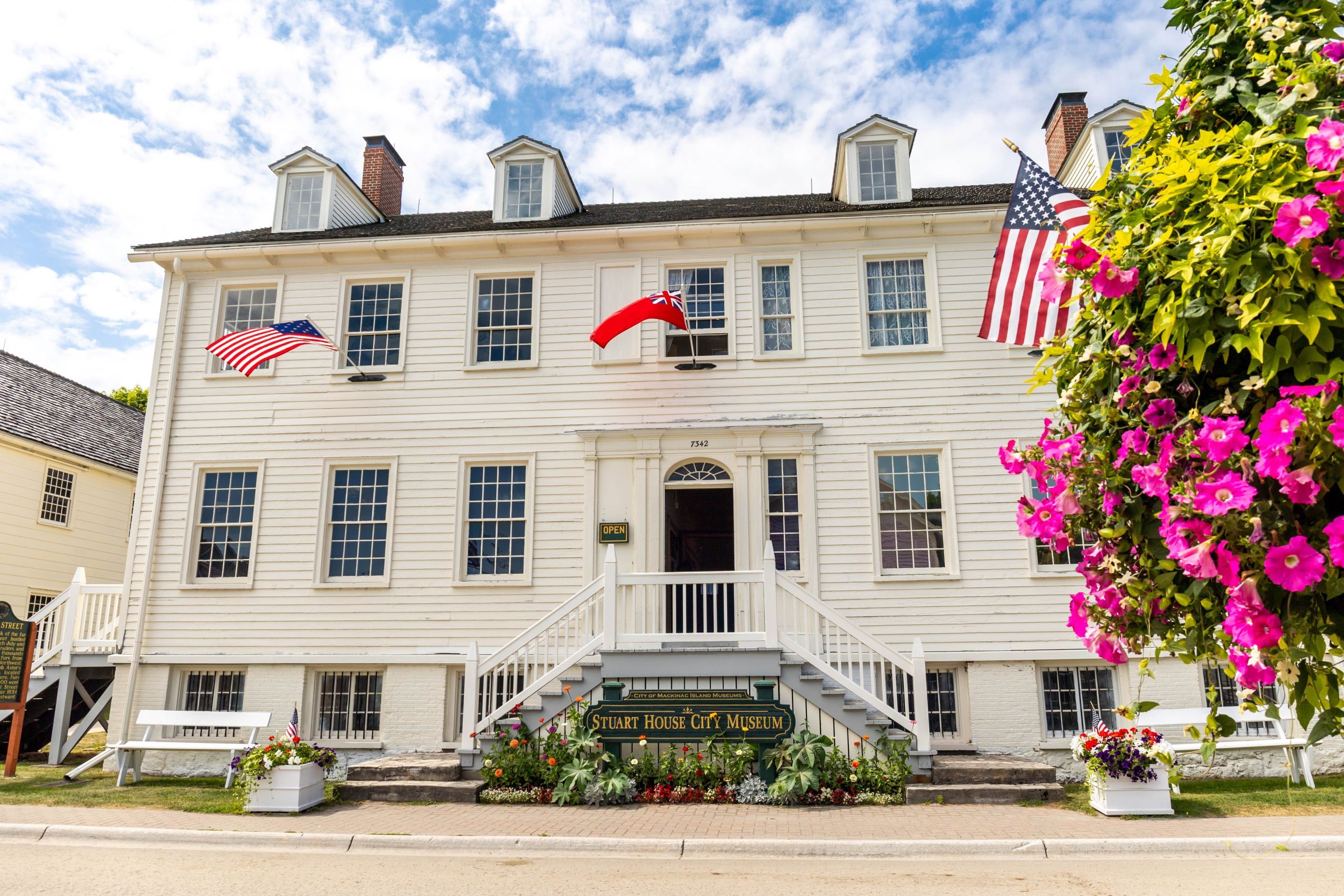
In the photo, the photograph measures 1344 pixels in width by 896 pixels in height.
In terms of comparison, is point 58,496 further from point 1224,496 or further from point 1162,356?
point 1224,496

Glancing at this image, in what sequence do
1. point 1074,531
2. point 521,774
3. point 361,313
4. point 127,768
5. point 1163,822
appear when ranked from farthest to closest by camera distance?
1. point 361,313
2. point 127,768
3. point 521,774
4. point 1163,822
5. point 1074,531

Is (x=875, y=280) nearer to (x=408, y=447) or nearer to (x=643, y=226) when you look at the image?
(x=643, y=226)

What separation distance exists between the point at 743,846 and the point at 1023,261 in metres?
8.01

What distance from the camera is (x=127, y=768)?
12594 mm

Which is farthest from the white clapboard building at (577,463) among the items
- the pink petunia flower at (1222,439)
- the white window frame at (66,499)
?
the pink petunia flower at (1222,439)

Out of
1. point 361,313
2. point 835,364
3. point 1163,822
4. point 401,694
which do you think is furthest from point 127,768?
point 1163,822

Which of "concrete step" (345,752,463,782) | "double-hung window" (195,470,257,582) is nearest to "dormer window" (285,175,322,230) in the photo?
"double-hung window" (195,470,257,582)

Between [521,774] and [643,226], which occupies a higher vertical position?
[643,226]

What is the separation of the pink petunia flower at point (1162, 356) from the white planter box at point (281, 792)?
10.3m

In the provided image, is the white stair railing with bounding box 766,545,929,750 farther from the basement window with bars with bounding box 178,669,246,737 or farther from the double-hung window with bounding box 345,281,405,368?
the basement window with bars with bounding box 178,669,246,737

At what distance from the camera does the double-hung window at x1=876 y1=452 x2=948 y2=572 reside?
13.4 m

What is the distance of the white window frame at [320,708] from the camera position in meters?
13.3

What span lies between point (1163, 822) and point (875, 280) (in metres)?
8.85

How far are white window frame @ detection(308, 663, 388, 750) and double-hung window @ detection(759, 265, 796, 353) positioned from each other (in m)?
8.10
